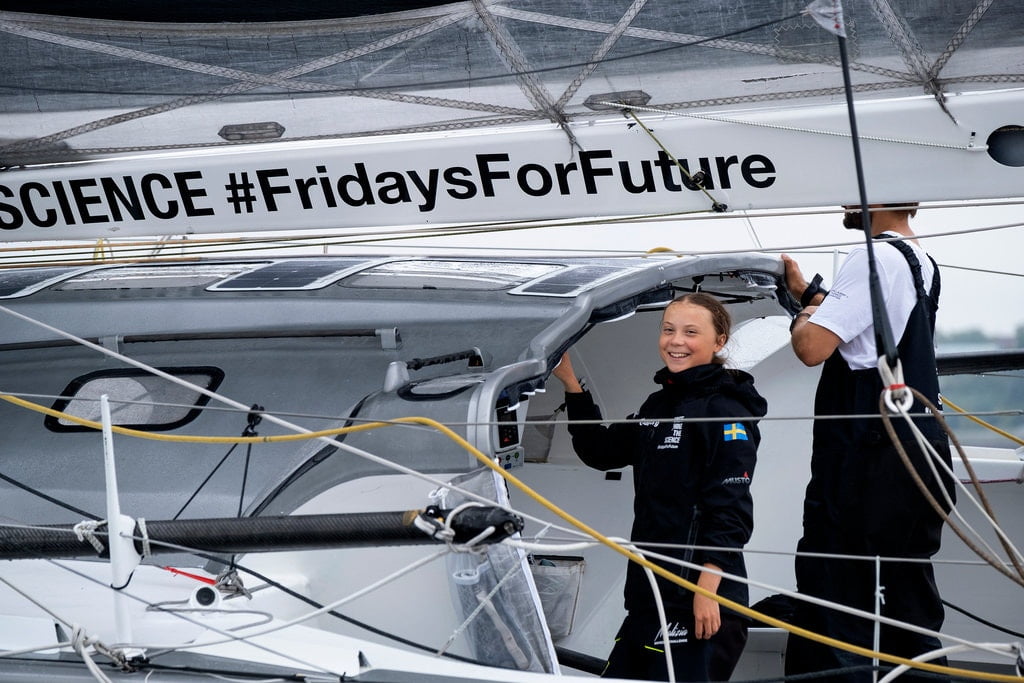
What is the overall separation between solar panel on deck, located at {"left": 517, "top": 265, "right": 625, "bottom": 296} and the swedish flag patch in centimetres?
68

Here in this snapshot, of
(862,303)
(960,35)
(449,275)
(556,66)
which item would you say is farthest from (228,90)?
(960,35)

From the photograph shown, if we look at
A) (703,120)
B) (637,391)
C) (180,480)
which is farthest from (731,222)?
(180,480)

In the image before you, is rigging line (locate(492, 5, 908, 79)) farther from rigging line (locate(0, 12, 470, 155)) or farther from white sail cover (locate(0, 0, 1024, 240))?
rigging line (locate(0, 12, 470, 155))

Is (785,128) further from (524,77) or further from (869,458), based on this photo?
(869,458)

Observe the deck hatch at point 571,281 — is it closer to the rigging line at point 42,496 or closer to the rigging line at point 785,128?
the rigging line at point 785,128

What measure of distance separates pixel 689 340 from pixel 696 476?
0.33 meters

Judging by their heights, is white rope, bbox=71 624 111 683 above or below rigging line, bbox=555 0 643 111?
below

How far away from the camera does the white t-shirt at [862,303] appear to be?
2.71m

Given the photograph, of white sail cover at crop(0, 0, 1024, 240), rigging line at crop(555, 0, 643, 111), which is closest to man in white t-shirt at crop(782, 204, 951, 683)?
white sail cover at crop(0, 0, 1024, 240)

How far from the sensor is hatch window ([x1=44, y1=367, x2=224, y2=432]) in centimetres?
322

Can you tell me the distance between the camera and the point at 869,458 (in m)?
2.81

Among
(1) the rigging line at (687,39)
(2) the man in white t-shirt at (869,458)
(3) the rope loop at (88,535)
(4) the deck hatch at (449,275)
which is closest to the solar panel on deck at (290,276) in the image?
(4) the deck hatch at (449,275)

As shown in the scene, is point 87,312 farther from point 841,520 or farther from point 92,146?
point 841,520

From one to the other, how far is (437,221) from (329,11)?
25.8 inches
